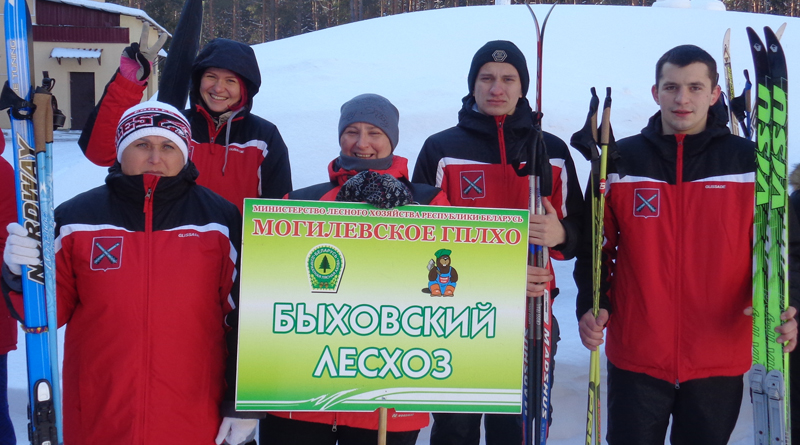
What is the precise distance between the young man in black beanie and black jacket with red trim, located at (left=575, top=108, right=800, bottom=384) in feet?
0.85

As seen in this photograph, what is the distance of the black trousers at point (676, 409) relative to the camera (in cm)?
236

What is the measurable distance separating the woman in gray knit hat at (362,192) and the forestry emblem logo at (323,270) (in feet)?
0.60

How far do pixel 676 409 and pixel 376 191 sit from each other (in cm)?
141

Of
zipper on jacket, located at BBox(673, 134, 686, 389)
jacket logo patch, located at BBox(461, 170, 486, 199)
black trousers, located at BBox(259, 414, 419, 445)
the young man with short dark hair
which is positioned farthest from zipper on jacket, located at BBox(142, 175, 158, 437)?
zipper on jacket, located at BBox(673, 134, 686, 389)

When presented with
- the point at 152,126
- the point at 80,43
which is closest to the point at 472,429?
the point at 152,126

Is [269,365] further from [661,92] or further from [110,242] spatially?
[661,92]

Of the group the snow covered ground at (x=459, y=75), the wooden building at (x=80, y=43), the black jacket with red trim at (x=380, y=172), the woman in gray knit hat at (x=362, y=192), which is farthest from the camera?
the wooden building at (x=80, y=43)

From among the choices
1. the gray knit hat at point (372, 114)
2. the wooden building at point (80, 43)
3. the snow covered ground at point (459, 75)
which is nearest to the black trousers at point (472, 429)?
the snow covered ground at point (459, 75)

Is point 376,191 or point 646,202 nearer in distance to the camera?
point 376,191

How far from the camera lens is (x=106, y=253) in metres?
1.91

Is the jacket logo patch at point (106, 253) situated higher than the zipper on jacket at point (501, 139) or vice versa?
the zipper on jacket at point (501, 139)

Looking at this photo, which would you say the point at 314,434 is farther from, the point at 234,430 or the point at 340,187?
the point at 340,187

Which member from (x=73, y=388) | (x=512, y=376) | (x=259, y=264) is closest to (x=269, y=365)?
(x=259, y=264)

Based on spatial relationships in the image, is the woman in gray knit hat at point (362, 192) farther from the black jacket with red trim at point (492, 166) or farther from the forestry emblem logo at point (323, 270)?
the black jacket with red trim at point (492, 166)
